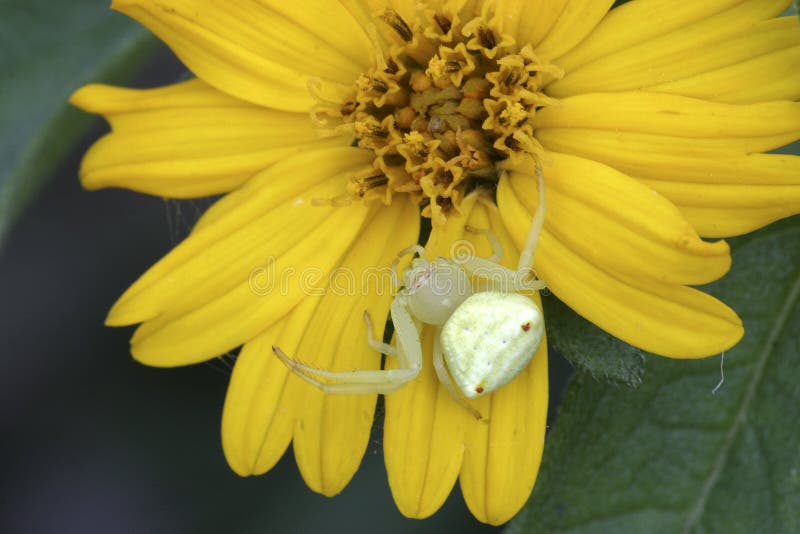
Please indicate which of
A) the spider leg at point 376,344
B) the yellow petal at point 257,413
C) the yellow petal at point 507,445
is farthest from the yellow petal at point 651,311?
the yellow petal at point 257,413

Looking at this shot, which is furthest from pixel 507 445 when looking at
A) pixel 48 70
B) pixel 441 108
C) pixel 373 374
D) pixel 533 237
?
pixel 48 70

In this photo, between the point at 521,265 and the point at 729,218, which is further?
the point at 521,265

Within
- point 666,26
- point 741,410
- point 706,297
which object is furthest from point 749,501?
point 666,26

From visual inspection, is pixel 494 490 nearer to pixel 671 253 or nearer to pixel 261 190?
pixel 671 253

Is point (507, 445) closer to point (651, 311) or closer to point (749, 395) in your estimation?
point (651, 311)

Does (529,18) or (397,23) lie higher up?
(397,23)

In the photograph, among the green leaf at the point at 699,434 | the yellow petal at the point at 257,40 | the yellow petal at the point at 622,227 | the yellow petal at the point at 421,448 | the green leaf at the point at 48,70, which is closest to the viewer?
the yellow petal at the point at 622,227

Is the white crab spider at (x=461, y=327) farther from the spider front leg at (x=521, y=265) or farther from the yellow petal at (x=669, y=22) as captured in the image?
the yellow petal at (x=669, y=22)
